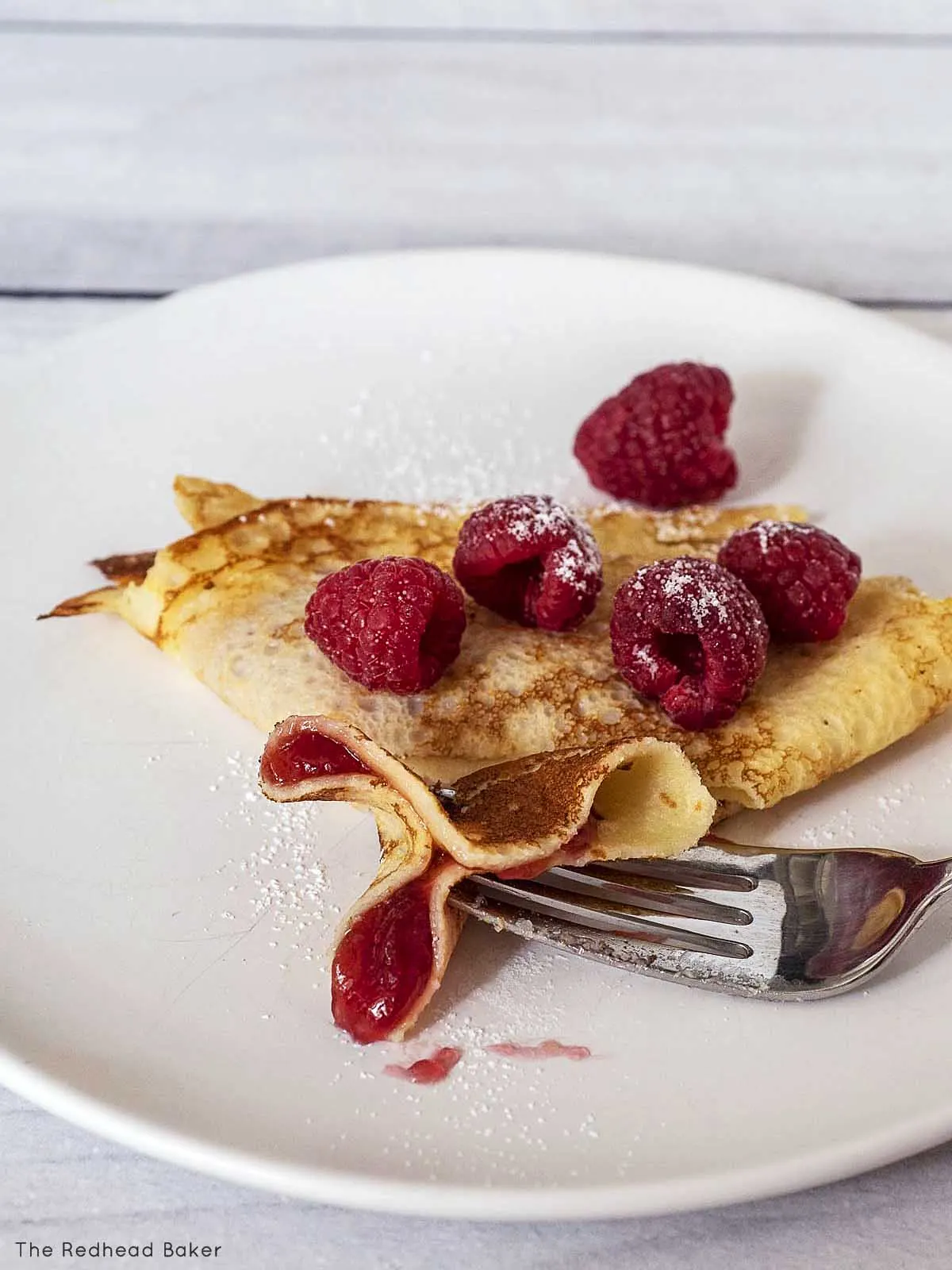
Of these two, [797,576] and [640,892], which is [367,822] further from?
[797,576]

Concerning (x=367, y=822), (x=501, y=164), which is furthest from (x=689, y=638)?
(x=501, y=164)

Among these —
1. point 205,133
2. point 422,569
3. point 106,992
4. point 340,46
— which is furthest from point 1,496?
point 340,46

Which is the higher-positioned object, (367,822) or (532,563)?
(532,563)

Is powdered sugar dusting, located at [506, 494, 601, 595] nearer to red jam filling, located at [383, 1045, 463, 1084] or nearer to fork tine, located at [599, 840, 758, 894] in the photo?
fork tine, located at [599, 840, 758, 894]

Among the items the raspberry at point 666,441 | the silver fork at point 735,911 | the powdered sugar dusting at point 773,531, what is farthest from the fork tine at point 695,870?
the raspberry at point 666,441

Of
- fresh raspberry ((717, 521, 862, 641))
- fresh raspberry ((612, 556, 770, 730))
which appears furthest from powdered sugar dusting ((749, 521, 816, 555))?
fresh raspberry ((612, 556, 770, 730))

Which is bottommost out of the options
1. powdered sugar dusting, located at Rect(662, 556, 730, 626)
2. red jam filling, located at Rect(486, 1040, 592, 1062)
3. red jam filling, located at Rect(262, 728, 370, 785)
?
red jam filling, located at Rect(486, 1040, 592, 1062)
